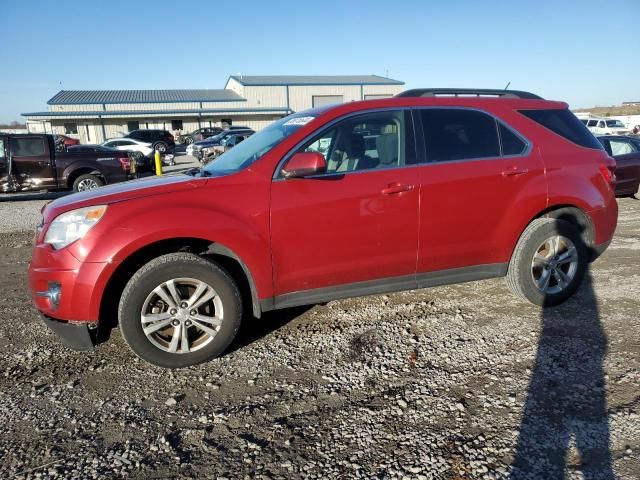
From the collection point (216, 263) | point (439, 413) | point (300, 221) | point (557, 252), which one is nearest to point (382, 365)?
point (439, 413)

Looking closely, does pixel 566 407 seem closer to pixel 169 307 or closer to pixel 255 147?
pixel 169 307

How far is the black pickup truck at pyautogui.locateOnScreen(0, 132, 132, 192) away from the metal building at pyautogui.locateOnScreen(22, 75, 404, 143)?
34545mm

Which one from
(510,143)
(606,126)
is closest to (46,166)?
(510,143)

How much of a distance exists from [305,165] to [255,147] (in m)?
0.78

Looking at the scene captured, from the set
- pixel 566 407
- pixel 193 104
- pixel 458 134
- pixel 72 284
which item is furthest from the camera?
pixel 193 104

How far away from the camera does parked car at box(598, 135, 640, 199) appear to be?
9.35 metres

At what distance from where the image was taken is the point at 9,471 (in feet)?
7.27

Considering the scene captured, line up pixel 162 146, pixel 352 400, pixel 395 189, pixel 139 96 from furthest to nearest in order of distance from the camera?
pixel 139 96
pixel 162 146
pixel 395 189
pixel 352 400

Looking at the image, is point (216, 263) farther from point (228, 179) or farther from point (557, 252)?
point (557, 252)

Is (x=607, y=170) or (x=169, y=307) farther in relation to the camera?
(x=607, y=170)

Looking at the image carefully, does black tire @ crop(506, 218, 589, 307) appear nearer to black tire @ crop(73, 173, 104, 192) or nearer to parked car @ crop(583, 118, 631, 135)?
black tire @ crop(73, 173, 104, 192)

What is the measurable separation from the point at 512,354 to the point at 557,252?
1306 mm

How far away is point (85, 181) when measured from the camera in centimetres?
1130

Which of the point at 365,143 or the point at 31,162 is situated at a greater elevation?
the point at 365,143
